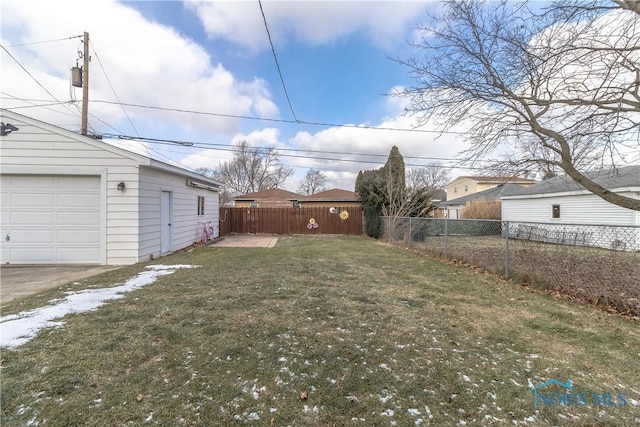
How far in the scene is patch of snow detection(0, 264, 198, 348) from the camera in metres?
3.05

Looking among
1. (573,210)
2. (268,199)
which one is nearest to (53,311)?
(573,210)

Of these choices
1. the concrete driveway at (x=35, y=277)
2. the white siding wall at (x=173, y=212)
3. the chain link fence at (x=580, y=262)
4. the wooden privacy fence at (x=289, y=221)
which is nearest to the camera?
the chain link fence at (x=580, y=262)

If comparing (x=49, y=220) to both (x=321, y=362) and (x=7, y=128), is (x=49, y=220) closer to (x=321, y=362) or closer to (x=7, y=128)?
(x=7, y=128)

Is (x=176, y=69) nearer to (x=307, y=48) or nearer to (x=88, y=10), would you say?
(x=88, y=10)

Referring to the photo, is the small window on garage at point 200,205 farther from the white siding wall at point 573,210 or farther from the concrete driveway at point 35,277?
the white siding wall at point 573,210

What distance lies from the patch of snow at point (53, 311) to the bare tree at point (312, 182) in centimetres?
4462

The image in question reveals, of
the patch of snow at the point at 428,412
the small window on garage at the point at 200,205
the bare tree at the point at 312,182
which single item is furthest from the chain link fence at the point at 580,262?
the bare tree at the point at 312,182

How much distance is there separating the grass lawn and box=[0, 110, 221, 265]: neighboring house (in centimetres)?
296

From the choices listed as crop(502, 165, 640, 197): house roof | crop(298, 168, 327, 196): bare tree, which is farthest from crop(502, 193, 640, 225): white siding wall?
crop(298, 168, 327, 196): bare tree

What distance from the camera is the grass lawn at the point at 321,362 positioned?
77.1 inches

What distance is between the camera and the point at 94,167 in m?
7.04

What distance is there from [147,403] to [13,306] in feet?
11.5

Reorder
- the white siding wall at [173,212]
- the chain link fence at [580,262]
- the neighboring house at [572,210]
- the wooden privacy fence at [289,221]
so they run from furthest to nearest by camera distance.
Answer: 1. the wooden privacy fence at [289,221]
2. the white siding wall at [173,212]
3. the neighboring house at [572,210]
4. the chain link fence at [580,262]

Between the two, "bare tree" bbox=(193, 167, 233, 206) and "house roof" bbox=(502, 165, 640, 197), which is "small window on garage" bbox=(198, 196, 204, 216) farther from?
"bare tree" bbox=(193, 167, 233, 206)
